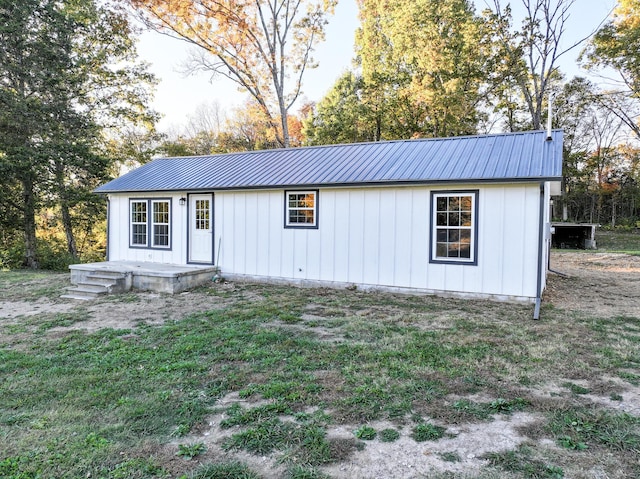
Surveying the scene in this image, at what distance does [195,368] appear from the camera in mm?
4039

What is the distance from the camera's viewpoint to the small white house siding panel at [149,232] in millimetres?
10336

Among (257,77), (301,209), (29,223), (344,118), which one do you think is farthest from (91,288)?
(344,118)

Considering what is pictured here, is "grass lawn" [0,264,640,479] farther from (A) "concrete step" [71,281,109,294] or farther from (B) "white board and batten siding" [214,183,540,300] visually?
(A) "concrete step" [71,281,109,294]

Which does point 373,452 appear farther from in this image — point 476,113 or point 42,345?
point 476,113

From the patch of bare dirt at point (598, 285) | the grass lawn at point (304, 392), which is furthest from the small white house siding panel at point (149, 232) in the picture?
the patch of bare dirt at point (598, 285)

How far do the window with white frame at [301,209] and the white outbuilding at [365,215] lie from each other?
2 cm

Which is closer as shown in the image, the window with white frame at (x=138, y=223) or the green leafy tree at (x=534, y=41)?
the window with white frame at (x=138, y=223)

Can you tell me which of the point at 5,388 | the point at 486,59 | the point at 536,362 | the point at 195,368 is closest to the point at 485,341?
the point at 536,362

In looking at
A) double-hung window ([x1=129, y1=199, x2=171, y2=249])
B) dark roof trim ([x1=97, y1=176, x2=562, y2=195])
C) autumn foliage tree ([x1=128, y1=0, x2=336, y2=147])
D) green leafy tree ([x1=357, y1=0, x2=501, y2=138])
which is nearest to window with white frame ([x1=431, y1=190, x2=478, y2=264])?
dark roof trim ([x1=97, y1=176, x2=562, y2=195])

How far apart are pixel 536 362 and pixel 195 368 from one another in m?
3.47

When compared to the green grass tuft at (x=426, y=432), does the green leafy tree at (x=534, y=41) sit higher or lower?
higher

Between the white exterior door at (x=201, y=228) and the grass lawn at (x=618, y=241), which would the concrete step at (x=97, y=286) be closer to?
the white exterior door at (x=201, y=228)

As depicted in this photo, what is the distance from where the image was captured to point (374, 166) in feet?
28.7

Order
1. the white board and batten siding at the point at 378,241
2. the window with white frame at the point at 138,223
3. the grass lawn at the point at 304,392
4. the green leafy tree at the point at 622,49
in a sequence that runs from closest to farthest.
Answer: the grass lawn at the point at 304,392
the white board and batten siding at the point at 378,241
the window with white frame at the point at 138,223
the green leafy tree at the point at 622,49
